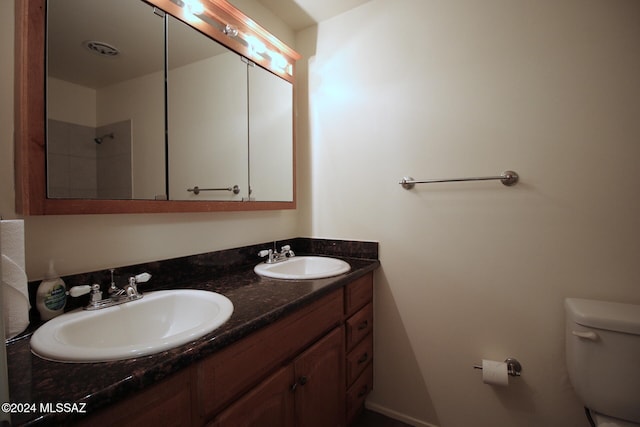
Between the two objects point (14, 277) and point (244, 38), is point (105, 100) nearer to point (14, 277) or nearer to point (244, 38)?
point (14, 277)

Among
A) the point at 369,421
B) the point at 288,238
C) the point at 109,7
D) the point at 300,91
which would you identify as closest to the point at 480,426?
the point at 369,421

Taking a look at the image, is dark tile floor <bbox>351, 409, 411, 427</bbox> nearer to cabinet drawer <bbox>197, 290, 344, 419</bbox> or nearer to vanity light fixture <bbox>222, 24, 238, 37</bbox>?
cabinet drawer <bbox>197, 290, 344, 419</bbox>

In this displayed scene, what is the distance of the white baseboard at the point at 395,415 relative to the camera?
62.6 inches

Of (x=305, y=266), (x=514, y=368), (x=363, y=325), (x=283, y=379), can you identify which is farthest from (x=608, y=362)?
(x=305, y=266)

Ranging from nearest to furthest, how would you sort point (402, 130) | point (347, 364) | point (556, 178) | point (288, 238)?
point (556, 178), point (347, 364), point (402, 130), point (288, 238)

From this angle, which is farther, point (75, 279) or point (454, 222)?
point (454, 222)

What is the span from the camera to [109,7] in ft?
3.29

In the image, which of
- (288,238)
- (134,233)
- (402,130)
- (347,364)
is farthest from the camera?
(288,238)

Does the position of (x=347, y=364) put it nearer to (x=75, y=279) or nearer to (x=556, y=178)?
(x=75, y=279)

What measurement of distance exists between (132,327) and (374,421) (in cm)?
138

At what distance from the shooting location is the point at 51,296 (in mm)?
857

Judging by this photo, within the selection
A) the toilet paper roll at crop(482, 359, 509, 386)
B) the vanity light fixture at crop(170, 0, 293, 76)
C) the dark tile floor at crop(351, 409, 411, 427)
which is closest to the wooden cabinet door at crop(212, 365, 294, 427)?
the dark tile floor at crop(351, 409, 411, 427)

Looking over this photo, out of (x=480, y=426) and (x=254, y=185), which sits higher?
(x=254, y=185)

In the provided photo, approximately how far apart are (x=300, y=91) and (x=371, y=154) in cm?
69
